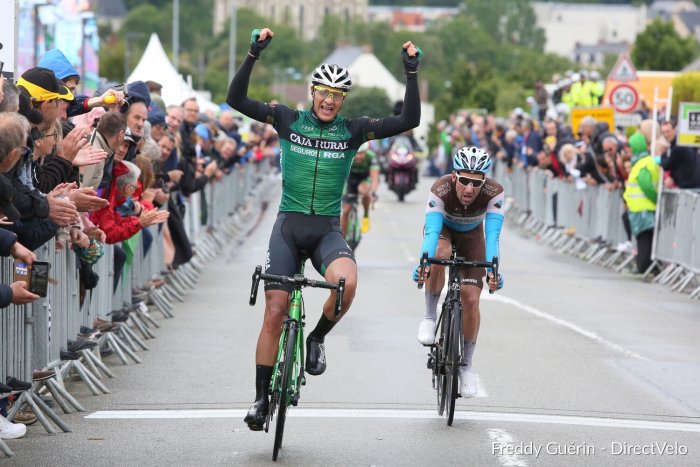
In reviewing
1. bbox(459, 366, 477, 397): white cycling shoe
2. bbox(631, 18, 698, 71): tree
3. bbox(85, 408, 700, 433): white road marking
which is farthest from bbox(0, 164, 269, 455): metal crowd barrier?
bbox(631, 18, 698, 71): tree

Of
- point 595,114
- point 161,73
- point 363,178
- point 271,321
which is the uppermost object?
point 271,321

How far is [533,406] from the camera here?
10.9 meters

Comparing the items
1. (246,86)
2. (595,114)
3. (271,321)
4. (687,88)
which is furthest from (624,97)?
(271,321)

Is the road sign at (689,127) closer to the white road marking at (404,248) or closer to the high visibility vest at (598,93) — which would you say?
the white road marking at (404,248)

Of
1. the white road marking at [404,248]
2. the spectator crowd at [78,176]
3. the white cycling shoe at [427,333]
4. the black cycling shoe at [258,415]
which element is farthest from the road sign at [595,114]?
the black cycling shoe at [258,415]

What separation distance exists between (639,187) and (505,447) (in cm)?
1355

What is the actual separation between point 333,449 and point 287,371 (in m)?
0.63

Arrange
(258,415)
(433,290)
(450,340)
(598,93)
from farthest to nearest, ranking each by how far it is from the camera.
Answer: (598,93) → (433,290) → (450,340) → (258,415)

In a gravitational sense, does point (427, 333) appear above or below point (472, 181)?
below

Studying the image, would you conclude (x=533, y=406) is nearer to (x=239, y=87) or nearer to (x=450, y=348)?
(x=450, y=348)

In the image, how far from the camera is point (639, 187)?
73.3 ft

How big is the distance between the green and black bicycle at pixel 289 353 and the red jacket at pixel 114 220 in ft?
12.8

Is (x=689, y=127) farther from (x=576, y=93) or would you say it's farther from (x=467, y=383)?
(x=576, y=93)

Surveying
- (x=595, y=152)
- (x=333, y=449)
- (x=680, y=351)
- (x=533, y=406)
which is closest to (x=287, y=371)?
(x=333, y=449)
